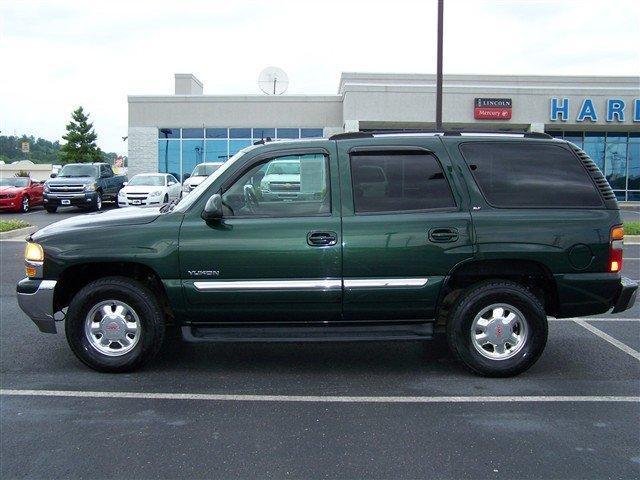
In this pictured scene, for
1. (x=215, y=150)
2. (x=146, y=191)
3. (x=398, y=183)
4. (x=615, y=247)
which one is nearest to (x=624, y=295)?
(x=615, y=247)

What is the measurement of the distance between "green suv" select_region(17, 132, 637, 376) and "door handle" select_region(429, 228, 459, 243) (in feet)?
0.04

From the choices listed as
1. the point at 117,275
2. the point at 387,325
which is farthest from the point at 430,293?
the point at 117,275

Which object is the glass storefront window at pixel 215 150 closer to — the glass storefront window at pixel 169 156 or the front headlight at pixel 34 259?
the glass storefront window at pixel 169 156

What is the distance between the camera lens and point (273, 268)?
5.01 meters

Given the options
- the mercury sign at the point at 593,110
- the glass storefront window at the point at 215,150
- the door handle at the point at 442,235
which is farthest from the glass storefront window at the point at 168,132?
the door handle at the point at 442,235

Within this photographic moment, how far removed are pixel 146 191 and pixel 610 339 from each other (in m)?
18.9

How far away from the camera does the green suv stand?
5027 mm

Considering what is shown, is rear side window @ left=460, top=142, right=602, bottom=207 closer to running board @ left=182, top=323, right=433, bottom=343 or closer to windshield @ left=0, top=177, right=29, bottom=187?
running board @ left=182, top=323, right=433, bottom=343

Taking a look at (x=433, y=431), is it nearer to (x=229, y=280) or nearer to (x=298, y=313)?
(x=298, y=313)

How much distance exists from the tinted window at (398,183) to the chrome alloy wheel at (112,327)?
2041 millimetres

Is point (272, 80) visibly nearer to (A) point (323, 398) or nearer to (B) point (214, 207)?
(B) point (214, 207)

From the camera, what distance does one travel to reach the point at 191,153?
31.2 m

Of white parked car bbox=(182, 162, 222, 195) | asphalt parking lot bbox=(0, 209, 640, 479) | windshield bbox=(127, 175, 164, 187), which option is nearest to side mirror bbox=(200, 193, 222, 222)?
asphalt parking lot bbox=(0, 209, 640, 479)

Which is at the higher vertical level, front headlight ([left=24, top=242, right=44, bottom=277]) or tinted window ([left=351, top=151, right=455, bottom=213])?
tinted window ([left=351, top=151, right=455, bottom=213])
